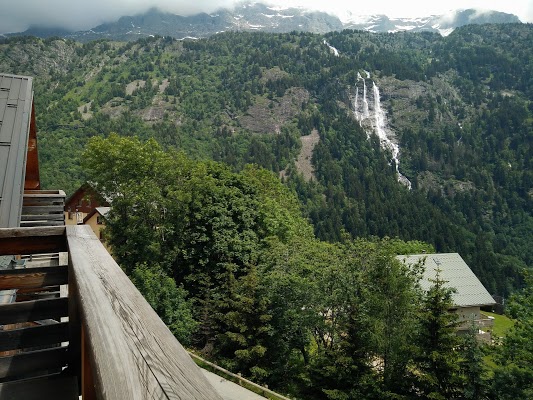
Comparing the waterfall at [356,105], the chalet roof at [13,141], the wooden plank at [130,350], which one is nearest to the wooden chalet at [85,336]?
the wooden plank at [130,350]

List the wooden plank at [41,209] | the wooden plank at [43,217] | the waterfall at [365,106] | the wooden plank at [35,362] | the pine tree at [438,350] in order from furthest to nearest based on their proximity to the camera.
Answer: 1. the waterfall at [365,106]
2. the pine tree at [438,350]
3. the wooden plank at [41,209]
4. the wooden plank at [43,217]
5. the wooden plank at [35,362]

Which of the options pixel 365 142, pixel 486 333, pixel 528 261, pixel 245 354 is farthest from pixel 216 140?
pixel 245 354

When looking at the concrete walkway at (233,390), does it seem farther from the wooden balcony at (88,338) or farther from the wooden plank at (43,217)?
the wooden balcony at (88,338)

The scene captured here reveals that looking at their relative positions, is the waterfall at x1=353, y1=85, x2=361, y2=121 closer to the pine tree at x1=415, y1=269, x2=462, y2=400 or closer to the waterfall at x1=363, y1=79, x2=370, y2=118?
the waterfall at x1=363, y1=79, x2=370, y2=118

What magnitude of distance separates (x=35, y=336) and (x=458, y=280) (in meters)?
42.3

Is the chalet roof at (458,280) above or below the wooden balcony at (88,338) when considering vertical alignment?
below

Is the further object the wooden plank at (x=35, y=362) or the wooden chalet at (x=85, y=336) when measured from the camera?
the wooden plank at (x=35, y=362)

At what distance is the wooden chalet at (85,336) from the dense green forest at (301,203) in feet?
52.6

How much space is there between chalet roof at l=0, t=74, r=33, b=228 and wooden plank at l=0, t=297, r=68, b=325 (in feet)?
8.64

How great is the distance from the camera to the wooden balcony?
111 centimetres

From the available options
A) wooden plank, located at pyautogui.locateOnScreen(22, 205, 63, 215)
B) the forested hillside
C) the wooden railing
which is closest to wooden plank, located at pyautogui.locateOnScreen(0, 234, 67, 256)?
the wooden railing

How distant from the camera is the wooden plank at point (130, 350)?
1.07 m

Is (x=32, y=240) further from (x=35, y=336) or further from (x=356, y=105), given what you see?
(x=356, y=105)

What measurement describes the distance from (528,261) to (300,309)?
11066 cm
